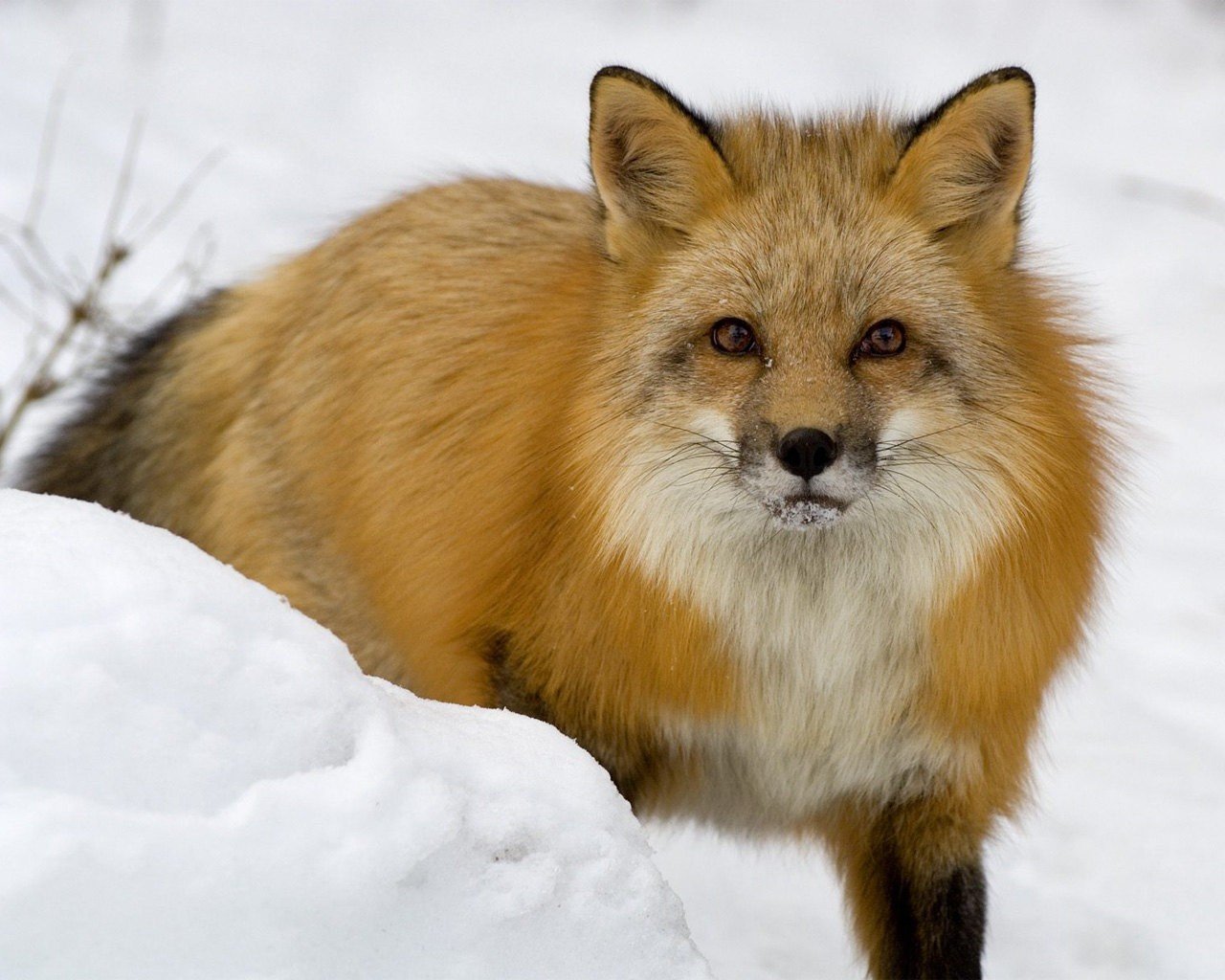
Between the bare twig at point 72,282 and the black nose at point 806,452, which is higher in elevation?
the black nose at point 806,452

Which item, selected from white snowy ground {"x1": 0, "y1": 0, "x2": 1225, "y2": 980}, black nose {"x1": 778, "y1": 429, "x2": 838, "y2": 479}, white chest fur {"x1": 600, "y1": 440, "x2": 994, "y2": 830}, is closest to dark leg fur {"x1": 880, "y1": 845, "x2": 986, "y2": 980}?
white chest fur {"x1": 600, "y1": 440, "x2": 994, "y2": 830}

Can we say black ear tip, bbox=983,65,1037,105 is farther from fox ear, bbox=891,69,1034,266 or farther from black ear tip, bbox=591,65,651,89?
black ear tip, bbox=591,65,651,89

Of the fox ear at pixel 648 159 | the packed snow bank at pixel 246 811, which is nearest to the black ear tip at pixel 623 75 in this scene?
the fox ear at pixel 648 159

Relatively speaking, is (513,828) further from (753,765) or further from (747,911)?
(747,911)

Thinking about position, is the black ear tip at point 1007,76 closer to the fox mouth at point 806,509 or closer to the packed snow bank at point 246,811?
the fox mouth at point 806,509

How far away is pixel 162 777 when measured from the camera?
175cm

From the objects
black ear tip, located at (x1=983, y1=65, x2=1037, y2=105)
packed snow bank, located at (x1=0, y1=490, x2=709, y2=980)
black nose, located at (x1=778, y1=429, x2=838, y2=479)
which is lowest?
packed snow bank, located at (x1=0, y1=490, x2=709, y2=980)

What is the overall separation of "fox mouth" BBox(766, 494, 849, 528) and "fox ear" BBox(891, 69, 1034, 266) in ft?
2.21

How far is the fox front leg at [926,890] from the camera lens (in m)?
3.10

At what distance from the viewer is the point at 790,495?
260cm

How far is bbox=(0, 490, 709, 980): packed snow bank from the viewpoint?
1645mm

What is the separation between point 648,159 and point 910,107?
15.3 feet

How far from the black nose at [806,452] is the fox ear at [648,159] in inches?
25.9

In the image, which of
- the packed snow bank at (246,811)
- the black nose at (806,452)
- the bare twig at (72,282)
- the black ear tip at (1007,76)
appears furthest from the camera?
the bare twig at (72,282)
